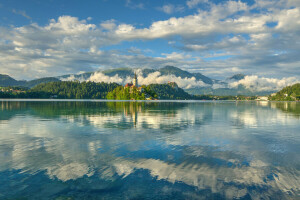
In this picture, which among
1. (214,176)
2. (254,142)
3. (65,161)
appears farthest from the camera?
(254,142)

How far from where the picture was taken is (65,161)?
16500 millimetres

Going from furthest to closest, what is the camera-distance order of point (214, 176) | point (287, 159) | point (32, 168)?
point (287, 159), point (32, 168), point (214, 176)

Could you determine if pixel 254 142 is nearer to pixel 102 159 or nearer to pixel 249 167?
pixel 249 167

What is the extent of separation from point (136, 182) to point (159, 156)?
5.68 metres

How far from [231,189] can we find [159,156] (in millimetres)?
7295

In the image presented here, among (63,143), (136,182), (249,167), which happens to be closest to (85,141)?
(63,143)

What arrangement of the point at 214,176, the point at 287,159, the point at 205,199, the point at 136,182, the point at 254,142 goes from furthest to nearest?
the point at 254,142 → the point at 287,159 → the point at 214,176 → the point at 136,182 → the point at 205,199

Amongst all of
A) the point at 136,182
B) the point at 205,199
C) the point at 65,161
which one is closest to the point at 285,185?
the point at 205,199

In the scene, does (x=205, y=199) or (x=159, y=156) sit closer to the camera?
(x=205, y=199)

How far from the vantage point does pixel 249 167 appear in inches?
623

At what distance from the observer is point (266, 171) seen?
49.2 ft

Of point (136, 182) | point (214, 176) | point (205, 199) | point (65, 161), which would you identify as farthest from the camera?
point (65, 161)

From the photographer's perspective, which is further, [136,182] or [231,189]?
[136,182]

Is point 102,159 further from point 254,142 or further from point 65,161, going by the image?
point 254,142
